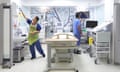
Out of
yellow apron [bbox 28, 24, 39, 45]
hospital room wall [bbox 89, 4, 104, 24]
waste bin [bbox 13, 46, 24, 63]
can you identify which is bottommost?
waste bin [bbox 13, 46, 24, 63]

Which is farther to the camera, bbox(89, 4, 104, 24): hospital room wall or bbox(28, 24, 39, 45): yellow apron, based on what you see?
bbox(89, 4, 104, 24): hospital room wall

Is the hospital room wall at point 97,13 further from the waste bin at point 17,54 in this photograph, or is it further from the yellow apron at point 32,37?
the waste bin at point 17,54

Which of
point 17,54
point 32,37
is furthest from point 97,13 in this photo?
point 17,54

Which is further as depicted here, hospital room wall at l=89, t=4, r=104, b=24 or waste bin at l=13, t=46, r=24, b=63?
hospital room wall at l=89, t=4, r=104, b=24

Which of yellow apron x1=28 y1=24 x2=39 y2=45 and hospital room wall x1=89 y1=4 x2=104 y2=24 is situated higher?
hospital room wall x1=89 y1=4 x2=104 y2=24

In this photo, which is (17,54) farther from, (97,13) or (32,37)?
(97,13)

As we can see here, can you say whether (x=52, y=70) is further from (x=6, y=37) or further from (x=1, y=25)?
(x=1, y=25)

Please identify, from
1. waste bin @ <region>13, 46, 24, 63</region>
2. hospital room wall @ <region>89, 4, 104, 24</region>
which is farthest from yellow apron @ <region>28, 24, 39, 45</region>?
hospital room wall @ <region>89, 4, 104, 24</region>

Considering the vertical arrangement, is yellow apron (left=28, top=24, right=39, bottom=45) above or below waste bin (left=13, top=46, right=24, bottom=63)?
above

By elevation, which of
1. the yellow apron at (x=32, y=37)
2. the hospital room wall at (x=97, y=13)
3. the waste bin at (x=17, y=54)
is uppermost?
the hospital room wall at (x=97, y=13)

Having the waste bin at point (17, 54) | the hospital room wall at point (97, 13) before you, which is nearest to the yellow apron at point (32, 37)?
the waste bin at point (17, 54)

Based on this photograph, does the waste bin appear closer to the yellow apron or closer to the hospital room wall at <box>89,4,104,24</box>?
the yellow apron

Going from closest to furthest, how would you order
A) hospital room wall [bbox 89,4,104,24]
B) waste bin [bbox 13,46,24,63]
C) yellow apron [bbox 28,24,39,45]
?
1. waste bin [bbox 13,46,24,63]
2. yellow apron [bbox 28,24,39,45]
3. hospital room wall [bbox 89,4,104,24]

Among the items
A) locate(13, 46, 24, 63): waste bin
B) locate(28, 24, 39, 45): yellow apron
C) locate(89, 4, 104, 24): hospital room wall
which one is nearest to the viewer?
locate(13, 46, 24, 63): waste bin
